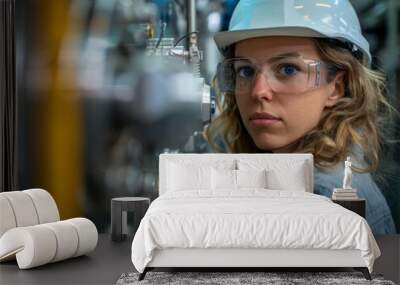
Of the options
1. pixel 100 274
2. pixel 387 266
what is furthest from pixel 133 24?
pixel 387 266

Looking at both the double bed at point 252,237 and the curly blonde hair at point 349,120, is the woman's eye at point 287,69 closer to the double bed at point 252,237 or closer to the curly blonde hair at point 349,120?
the curly blonde hair at point 349,120

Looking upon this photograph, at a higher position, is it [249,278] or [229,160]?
[229,160]

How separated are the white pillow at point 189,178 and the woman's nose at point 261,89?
3.24 feet

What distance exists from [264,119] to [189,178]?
108 centimetres

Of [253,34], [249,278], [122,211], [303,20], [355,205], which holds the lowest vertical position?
[249,278]

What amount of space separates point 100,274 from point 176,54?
2.82 m

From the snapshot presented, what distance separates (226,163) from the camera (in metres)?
6.69

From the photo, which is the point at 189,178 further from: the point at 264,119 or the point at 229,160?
the point at 264,119

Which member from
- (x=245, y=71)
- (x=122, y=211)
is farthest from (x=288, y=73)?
(x=122, y=211)

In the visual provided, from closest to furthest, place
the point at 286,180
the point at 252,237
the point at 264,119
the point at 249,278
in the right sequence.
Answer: the point at 252,237, the point at 249,278, the point at 286,180, the point at 264,119

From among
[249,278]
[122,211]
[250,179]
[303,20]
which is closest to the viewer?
[249,278]

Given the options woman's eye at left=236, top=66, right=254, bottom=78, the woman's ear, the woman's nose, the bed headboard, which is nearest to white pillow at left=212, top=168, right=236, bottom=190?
the bed headboard

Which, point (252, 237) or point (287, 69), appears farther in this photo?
point (287, 69)

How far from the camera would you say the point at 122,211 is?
6.61m
